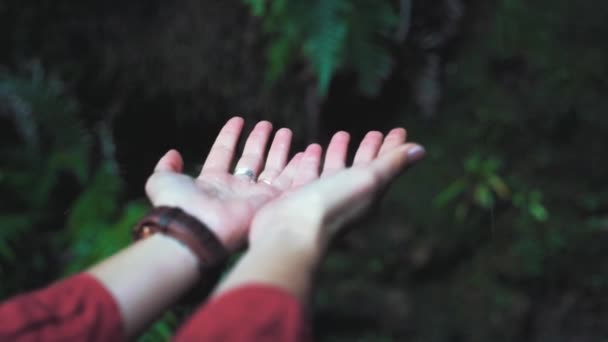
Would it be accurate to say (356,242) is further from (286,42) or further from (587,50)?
(587,50)

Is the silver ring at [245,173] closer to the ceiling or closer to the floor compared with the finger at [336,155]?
closer to the ceiling

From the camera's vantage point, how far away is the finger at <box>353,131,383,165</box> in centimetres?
105

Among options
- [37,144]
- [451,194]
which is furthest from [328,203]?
[37,144]

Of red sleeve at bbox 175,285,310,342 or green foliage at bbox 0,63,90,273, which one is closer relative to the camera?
red sleeve at bbox 175,285,310,342

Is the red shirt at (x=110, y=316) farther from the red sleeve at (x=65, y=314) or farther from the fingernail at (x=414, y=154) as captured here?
the fingernail at (x=414, y=154)

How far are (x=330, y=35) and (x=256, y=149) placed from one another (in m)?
0.84

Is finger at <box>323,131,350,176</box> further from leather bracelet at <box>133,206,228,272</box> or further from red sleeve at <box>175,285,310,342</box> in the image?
red sleeve at <box>175,285,310,342</box>

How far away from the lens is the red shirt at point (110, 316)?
20.4 inches

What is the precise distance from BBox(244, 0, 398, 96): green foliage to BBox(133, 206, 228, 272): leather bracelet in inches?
43.3

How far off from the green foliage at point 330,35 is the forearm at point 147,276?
116cm

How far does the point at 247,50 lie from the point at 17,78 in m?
1.15

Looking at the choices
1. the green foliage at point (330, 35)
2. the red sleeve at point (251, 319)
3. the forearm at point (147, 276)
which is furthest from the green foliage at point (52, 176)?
the red sleeve at point (251, 319)

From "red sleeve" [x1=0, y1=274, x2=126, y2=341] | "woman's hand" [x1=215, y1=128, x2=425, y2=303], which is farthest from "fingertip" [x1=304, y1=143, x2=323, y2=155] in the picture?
"red sleeve" [x1=0, y1=274, x2=126, y2=341]

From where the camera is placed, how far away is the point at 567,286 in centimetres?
209
